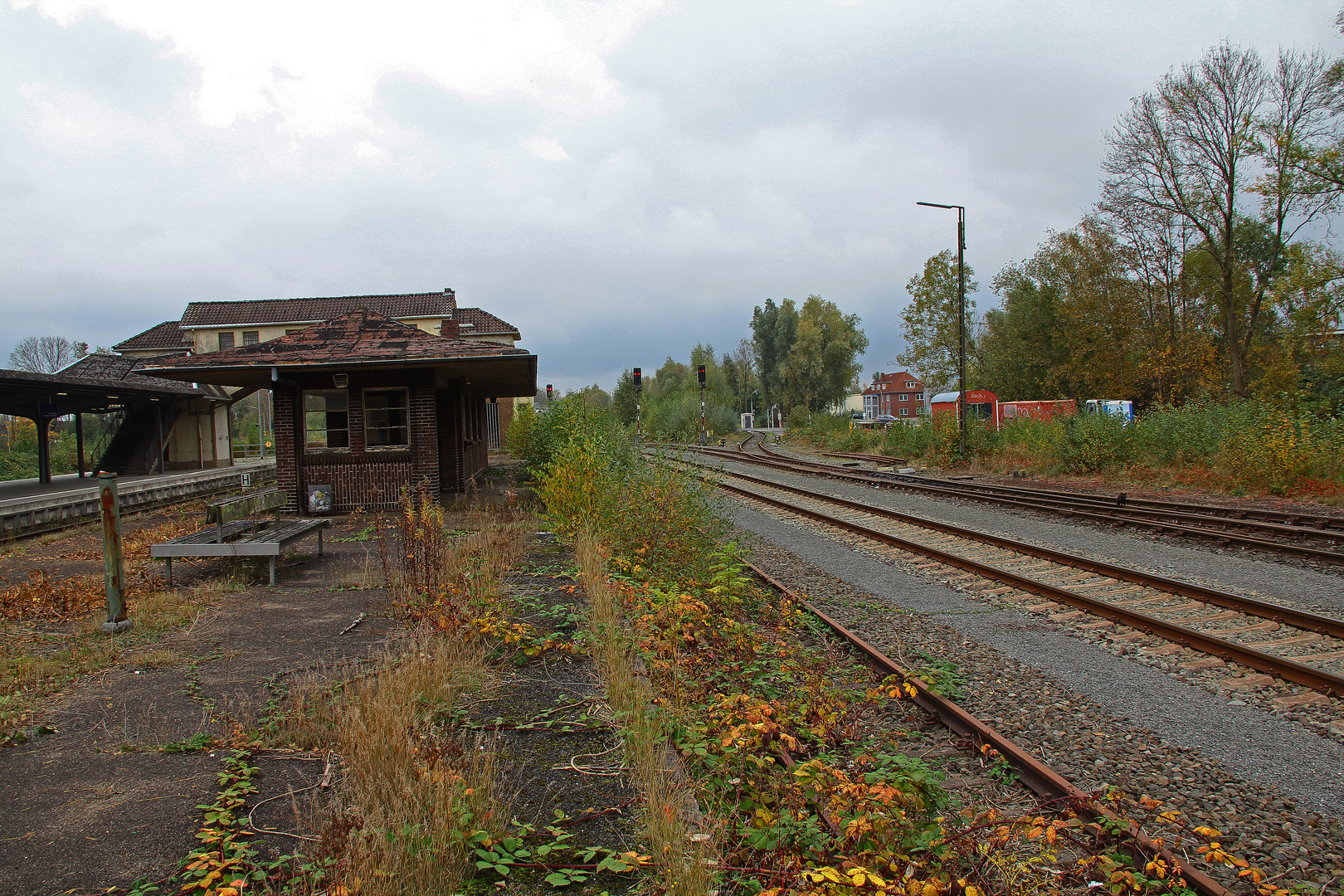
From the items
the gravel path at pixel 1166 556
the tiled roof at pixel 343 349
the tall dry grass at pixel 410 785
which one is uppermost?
the tiled roof at pixel 343 349

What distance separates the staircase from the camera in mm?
22312

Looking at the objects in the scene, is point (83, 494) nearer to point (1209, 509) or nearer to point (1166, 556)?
point (1166, 556)

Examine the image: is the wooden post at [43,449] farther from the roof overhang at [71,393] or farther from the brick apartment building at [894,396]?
the brick apartment building at [894,396]

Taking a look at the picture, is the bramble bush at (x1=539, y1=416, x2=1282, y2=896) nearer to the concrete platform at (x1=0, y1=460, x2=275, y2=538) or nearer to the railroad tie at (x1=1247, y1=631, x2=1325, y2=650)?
the railroad tie at (x1=1247, y1=631, x2=1325, y2=650)

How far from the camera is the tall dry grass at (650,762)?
259 centimetres

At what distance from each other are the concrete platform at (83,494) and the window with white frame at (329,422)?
3.23 meters

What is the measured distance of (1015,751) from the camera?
155 inches

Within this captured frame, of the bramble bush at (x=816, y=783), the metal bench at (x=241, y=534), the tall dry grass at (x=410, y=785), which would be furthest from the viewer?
the metal bench at (x=241, y=534)

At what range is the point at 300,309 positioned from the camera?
143ft

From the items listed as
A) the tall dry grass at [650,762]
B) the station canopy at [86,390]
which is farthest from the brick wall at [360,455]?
the tall dry grass at [650,762]

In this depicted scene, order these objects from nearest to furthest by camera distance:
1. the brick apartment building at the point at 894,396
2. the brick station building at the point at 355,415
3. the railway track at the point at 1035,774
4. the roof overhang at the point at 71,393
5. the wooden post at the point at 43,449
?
the railway track at the point at 1035,774
the brick station building at the point at 355,415
the roof overhang at the point at 71,393
the wooden post at the point at 43,449
the brick apartment building at the point at 894,396

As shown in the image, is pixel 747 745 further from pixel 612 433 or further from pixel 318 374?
pixel 318 374

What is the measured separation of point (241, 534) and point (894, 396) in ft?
440

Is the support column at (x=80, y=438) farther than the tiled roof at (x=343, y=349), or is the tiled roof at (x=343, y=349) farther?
the support column at (x=80, y=438)
